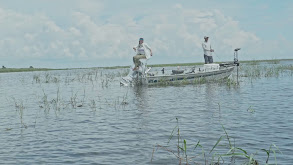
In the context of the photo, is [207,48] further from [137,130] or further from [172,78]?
[137,130]

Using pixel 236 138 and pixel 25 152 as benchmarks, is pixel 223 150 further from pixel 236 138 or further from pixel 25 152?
pixel 25 152

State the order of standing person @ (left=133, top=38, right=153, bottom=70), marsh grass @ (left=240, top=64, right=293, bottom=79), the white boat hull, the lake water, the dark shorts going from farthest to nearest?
marsh grass @ (left=240, top=64, right=293, bottom=79) < the dark shorts < the white boat hull < standing person @ (left=133, top=38, right=153, bottom=70) < the lake water

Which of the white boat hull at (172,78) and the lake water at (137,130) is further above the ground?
the white boat hull at (172,78)

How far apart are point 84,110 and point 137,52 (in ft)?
31.2

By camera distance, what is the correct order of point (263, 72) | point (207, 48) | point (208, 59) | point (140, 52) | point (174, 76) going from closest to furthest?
1. point (140, 52)
2. point (207, 48)
3. point (174, 76)
4. point (208, 59)
5. point (263, 72)

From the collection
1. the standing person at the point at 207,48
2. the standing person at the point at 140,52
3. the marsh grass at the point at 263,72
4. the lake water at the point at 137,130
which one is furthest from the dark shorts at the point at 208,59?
the lake water at the point at 137,130

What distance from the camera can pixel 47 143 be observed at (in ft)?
25.5

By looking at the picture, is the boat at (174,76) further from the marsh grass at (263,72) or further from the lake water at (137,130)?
the lake water at (137,130)

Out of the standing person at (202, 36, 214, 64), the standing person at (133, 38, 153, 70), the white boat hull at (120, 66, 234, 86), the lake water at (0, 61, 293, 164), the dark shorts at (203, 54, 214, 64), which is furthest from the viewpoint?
the dark shorts at (203, 54, 214, 64)

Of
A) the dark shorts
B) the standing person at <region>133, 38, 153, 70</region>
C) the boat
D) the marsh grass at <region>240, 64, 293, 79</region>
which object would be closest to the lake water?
the standing person at <region>133, 38, 153, 70</region>

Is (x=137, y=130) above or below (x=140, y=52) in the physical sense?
below

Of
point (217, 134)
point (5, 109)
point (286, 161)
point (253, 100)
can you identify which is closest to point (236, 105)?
point (253, 100)

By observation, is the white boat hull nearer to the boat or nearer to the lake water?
the boat

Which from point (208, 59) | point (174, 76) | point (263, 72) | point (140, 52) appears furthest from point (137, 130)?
point (263, 72)
